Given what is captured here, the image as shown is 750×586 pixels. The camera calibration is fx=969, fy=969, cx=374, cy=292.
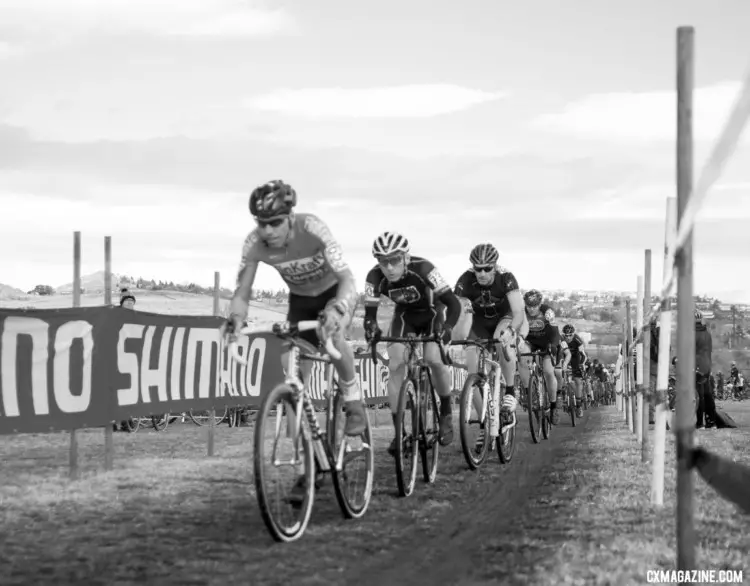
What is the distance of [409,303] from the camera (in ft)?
30.3

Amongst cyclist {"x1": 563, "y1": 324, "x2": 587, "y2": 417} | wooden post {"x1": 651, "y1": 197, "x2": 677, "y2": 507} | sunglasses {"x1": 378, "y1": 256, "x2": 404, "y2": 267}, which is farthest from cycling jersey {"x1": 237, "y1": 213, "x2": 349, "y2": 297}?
cyclist {"x1": 563, "y1": 324, "x2": 587, "y2": 417}

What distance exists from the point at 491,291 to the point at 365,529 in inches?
205

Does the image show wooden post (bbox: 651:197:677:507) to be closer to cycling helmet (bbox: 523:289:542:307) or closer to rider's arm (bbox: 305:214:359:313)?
rider's arm (bbox: 305:214:359:313)

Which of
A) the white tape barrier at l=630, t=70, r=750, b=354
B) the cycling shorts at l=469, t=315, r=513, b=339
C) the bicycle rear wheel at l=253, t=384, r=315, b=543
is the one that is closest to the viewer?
the white tape barrier at l=630, t=70, r=750, b=354

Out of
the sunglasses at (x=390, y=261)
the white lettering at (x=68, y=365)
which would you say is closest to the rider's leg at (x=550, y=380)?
the sunglasses at (x=390, y=261)

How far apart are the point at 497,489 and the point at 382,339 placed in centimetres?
173

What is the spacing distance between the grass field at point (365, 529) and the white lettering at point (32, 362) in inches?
30.1

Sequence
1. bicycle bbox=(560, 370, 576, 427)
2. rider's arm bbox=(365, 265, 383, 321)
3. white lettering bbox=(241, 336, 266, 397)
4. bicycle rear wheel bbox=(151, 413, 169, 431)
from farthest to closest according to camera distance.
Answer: bicycle bbox=(560, 370, 576, 427), bicycle rear wheel bbox=(151, 413, 169, 431), white lettering bbox=(241, 336, 266, 397), rider's arm bbox=(365, 265, 383, 321)

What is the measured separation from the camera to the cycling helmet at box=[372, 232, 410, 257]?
8367 millimetres

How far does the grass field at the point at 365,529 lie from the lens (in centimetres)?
528

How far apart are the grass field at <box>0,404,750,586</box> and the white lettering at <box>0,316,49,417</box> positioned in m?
0.77

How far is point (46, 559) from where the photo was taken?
555 centimetres

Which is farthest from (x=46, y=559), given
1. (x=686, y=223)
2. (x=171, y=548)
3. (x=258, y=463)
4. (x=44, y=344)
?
(x=686, y=223)

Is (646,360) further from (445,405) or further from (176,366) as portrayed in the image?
(176,366)
